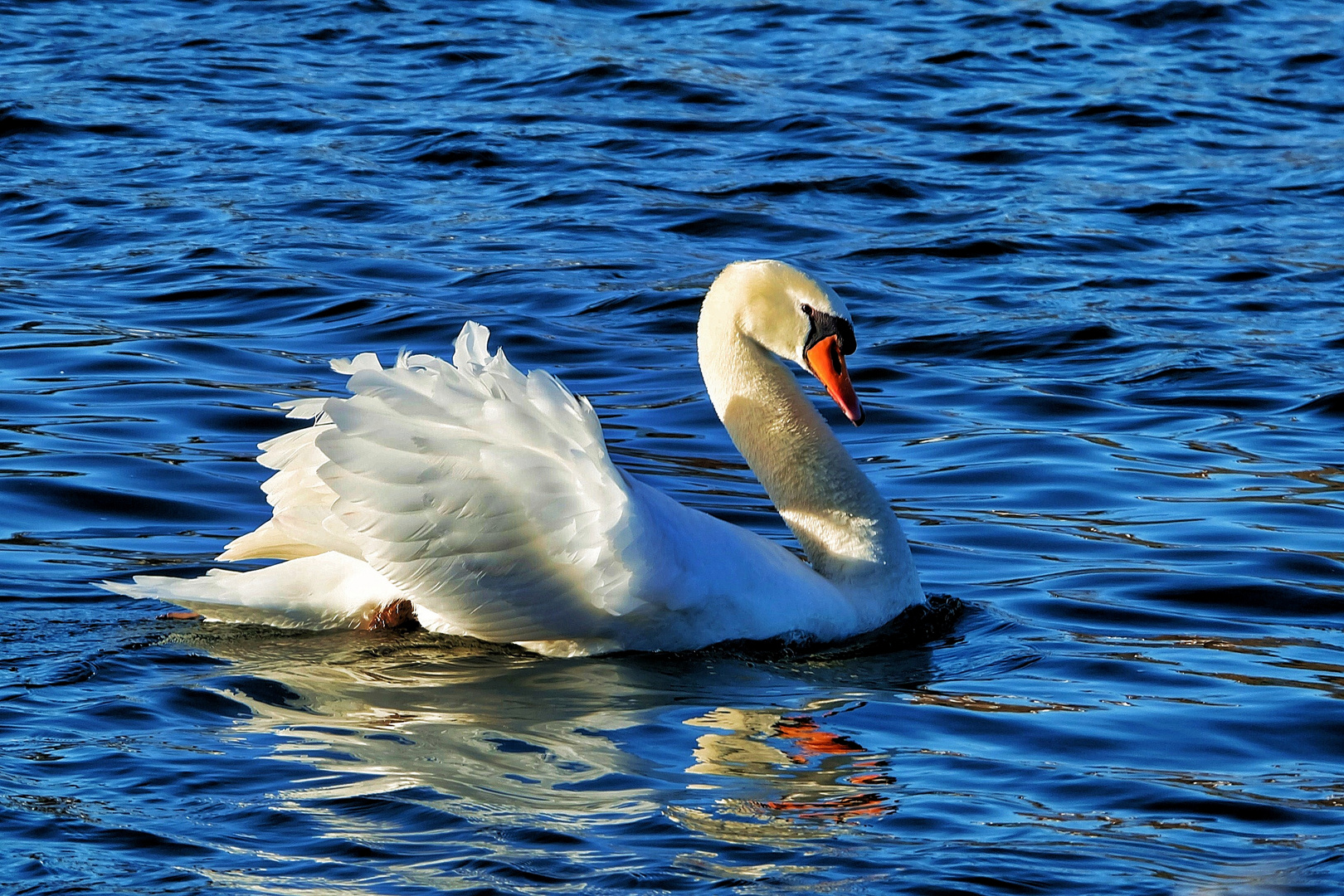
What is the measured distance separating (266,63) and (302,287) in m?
7.05

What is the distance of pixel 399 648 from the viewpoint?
20.1ft

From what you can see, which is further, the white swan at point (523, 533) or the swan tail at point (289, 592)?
the swan tail at point (289, 592)

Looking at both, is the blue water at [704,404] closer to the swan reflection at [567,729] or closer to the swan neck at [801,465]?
the swan reflection at [567,729]

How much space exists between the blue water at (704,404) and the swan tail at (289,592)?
3.6 inches

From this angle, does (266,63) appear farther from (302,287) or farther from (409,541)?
(409,541)

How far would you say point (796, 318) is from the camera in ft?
21.7

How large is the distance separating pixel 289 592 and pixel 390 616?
0.34 metres

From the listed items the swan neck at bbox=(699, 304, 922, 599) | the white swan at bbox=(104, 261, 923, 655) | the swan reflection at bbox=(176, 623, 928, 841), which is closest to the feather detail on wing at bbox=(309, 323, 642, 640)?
the white swan at bbox=(104, 261, 923, 655)

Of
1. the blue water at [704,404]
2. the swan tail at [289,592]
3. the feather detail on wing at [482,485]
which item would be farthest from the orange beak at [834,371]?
the swan tail at [289,592]

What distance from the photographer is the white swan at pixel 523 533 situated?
5.68 metres

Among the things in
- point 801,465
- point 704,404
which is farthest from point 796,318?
point 704,404

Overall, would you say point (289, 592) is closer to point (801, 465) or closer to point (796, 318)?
point (801, 465)

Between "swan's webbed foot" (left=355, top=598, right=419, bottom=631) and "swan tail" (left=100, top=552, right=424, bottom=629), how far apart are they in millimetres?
10

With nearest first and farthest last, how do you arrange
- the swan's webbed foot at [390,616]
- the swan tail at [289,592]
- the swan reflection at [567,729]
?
the swan reflection at [567,729], the swan tail at [289,592], the swan's webbed foot at [390,616]
